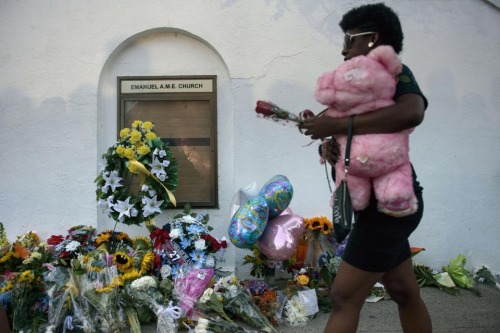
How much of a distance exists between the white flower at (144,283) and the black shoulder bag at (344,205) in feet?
6.48

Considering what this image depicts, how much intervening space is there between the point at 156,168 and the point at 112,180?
0.41 m

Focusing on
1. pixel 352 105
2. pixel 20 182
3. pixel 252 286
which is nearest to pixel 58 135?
pixel 20 182

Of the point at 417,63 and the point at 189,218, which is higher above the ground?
the point at 417,63

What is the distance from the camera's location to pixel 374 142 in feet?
6.80

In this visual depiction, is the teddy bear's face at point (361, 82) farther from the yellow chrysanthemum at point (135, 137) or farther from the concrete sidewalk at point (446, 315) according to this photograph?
the yellow chrysanthemum at point (135, 137)

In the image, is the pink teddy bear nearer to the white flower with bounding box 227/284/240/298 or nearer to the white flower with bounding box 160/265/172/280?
the white flower with bounding box 227/284/240/298

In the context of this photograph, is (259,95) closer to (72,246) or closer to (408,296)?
A: (72,246)

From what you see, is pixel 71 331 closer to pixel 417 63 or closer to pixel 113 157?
pixel 113 157

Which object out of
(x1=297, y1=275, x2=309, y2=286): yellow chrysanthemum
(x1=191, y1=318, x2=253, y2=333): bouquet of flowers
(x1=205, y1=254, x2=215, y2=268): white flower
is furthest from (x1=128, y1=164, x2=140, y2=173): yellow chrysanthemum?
(x1=297, y1=275, x2=309, y2=286): yellow chrysanthemum

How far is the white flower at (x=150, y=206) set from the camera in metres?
4.20

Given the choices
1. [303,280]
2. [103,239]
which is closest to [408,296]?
[303,280]

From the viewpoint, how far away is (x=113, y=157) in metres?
4.24

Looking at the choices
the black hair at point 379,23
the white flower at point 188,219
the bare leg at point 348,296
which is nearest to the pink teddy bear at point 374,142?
the black hair at point 379,23

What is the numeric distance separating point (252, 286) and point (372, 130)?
2.23 metres
